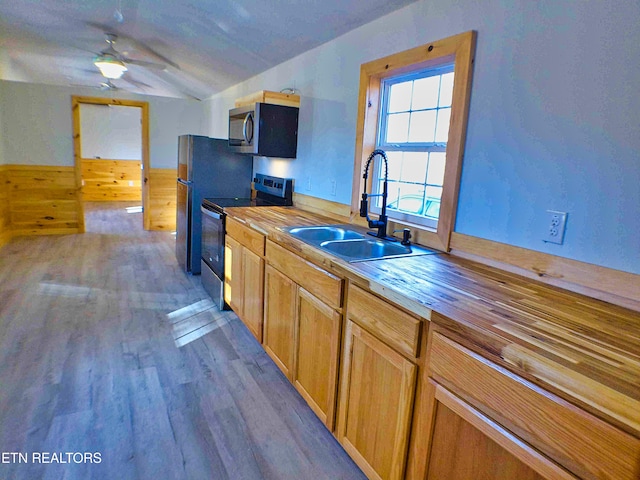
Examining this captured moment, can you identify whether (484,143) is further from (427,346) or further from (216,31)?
(216,31)

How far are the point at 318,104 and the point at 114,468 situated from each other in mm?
2567

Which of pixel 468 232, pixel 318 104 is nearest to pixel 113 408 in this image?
pixel 468 232

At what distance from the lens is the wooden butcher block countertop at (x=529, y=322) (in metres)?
0.83

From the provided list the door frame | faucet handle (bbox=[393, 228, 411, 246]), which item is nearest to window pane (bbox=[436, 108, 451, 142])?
faucet handle (bbox=[393, 228, 411, 246])

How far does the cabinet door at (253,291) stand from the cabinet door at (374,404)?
0.96 metres

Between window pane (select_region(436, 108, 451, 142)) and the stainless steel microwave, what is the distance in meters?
1.55

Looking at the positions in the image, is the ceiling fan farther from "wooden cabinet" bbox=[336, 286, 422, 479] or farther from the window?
"wooden cabinet" bbox=[336, 286, 422, 479]

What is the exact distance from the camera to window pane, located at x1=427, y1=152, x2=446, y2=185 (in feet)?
7.04

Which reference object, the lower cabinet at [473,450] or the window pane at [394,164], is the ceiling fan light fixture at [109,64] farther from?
the lower cabinet at [473,450]

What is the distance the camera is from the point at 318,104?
3.06 meters

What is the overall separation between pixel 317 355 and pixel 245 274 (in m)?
1.04

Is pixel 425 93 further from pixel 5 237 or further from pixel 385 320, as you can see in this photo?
pixel 5 237

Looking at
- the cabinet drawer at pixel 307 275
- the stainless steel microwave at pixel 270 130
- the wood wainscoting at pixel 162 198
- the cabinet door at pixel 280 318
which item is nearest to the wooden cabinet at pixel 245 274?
the cabinet door at pixel 280 318

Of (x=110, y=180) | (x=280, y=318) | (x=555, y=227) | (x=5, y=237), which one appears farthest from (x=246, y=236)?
(x=110, y=180)
